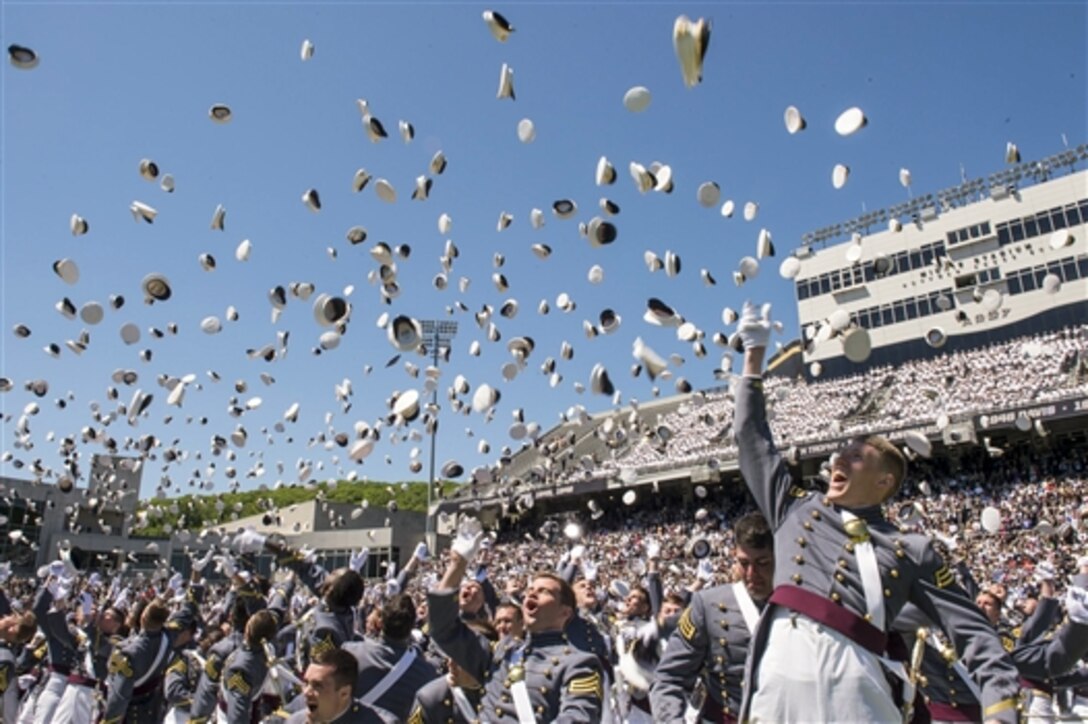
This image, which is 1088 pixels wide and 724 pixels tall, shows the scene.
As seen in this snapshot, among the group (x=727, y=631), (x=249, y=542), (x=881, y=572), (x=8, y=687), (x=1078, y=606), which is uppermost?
(x=249, y=542)

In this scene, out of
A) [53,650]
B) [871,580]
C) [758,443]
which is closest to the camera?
[871,580]

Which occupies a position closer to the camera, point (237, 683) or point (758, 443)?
point (758, 443)

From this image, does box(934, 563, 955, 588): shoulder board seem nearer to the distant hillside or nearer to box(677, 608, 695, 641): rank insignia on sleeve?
box(677, 608, 695, 641): rank insignia on sleeve

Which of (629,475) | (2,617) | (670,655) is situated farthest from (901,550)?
(629,475)

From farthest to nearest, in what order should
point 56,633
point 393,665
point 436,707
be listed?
point 56,633
point 393,665
point 436,707

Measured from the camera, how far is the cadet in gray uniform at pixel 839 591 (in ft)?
9.20

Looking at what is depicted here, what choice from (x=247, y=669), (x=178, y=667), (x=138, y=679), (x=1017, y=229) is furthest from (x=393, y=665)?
(x=1017, y=229)

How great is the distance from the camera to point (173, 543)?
50.2 metres

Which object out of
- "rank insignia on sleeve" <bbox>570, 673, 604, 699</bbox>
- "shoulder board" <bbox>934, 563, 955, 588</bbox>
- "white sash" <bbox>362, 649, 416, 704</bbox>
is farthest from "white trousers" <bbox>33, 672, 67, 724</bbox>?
"shoulder board" <bbox>934, 563, 955, 588</bbox>

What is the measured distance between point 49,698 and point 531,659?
22.0 ft

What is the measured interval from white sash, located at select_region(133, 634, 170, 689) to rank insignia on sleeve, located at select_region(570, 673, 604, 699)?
5600 mm

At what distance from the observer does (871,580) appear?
9.62ft

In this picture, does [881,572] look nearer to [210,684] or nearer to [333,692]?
[333,692]

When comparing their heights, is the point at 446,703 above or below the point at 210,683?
above
